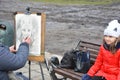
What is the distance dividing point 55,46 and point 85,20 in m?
6.71

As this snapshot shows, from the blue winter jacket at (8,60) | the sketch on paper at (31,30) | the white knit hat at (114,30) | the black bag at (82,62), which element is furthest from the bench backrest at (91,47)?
the blue winter jacket at (8,60)

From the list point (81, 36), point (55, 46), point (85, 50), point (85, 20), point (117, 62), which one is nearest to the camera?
point (117, 62)

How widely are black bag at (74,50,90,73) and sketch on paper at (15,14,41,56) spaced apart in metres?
0.82

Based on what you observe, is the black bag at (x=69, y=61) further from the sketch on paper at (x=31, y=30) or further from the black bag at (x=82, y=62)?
the sketch on paper at (x=31, y=30)

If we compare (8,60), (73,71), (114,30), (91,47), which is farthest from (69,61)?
(8,60)

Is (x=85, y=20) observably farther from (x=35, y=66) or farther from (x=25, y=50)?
(x=25, y=50)

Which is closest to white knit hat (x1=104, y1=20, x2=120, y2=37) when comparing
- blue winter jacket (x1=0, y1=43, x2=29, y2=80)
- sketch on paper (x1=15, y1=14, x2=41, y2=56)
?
sketch on paper (x1=15, y1=14, x2=41, y2=56)

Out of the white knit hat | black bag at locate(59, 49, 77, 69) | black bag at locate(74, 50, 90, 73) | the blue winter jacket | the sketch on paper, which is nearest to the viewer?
the blue winter jacket

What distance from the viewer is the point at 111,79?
5.14 metres

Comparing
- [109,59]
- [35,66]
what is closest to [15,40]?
[109,59]

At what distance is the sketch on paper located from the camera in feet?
18.2

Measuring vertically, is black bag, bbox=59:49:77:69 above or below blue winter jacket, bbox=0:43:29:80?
below

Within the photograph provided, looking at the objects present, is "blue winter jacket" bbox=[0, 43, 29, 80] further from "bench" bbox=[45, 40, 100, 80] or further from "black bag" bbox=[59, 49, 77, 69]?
"black bag" bbox=[59, 49, 77, 69]

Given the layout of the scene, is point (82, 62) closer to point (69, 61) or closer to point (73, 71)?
point (73, 71)
